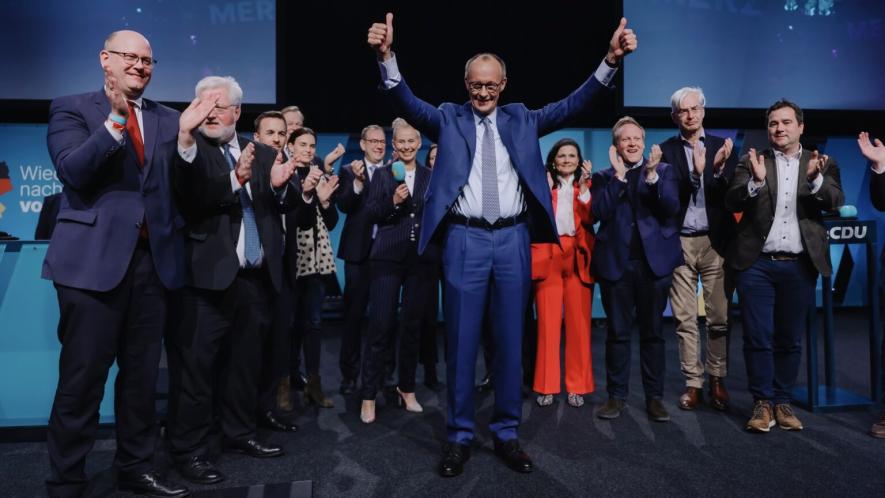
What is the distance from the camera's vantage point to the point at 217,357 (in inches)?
106

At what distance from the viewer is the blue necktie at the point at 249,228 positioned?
260 centimetres

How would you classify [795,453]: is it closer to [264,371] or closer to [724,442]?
[724,442]

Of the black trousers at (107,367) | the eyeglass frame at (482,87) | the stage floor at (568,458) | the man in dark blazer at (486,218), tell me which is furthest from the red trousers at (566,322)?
the black trousers at (107,367)

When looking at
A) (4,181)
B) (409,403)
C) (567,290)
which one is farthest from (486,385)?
(4,181)

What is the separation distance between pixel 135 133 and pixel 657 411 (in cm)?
292

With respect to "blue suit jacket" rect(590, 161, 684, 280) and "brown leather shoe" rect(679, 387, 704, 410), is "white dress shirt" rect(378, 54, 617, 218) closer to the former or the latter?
"blue suit jacket" rect(590, 161, 684, 280)

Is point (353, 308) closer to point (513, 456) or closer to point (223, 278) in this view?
point (223, 278)

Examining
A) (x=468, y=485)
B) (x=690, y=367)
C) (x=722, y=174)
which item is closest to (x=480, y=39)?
(x=722, y=174)

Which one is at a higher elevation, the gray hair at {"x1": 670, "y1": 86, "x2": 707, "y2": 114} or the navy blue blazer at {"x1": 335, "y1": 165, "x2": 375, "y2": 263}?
the gray hair at {"x1": 670, "y1": 86, "x2": 707, "y2": 114}

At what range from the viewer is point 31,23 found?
17.4ft

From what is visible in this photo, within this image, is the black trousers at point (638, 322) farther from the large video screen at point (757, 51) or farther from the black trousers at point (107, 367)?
the large video screen at point (757, 51)

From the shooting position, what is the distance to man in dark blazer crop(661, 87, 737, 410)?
332 cm

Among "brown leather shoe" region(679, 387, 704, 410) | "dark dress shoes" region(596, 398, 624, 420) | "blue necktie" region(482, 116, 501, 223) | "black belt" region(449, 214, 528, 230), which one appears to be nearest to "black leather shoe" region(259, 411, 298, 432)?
"black belt" region(449, 214, 528, 230)

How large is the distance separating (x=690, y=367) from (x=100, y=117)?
10.7ft
